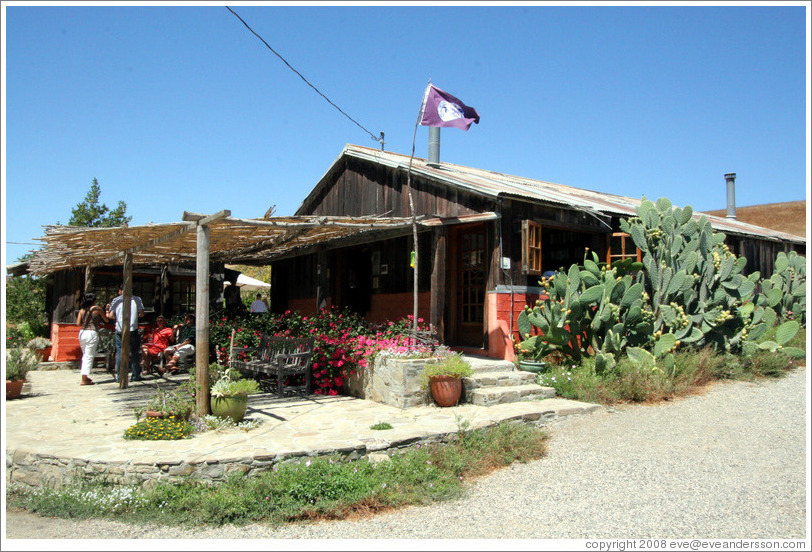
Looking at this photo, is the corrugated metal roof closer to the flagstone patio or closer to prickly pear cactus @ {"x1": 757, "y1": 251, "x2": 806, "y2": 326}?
prickly pear cactus @ {"x1": 757, "y1": 251, "x2": 806, "y2": 326}

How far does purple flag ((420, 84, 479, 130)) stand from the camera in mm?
9031

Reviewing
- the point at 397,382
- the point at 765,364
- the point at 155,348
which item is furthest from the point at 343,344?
the point at 765,364

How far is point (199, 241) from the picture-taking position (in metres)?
6.90

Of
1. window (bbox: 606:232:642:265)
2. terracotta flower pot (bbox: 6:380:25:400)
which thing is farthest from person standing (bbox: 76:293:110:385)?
window (bbox: 606:232:642:265)

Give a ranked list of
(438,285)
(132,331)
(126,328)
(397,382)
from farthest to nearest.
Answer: (132,331), (126,328), (438,285), (397,382)

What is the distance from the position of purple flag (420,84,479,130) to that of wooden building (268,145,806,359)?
1.11 meters

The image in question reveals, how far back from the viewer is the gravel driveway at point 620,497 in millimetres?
4551

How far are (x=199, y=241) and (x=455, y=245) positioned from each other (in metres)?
5.53

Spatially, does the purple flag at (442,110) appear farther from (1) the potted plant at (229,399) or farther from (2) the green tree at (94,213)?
(2) the green tree at (94,213)

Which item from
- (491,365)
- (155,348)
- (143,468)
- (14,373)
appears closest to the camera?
(143,468)

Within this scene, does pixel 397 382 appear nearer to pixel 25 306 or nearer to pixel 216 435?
pixel 216 435

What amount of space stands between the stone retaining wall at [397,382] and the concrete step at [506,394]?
0.66 meters

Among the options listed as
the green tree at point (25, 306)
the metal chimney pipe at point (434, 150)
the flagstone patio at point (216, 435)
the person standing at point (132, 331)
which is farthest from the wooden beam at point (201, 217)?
the green tree at point (25, 306)

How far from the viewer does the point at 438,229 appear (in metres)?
10.2
